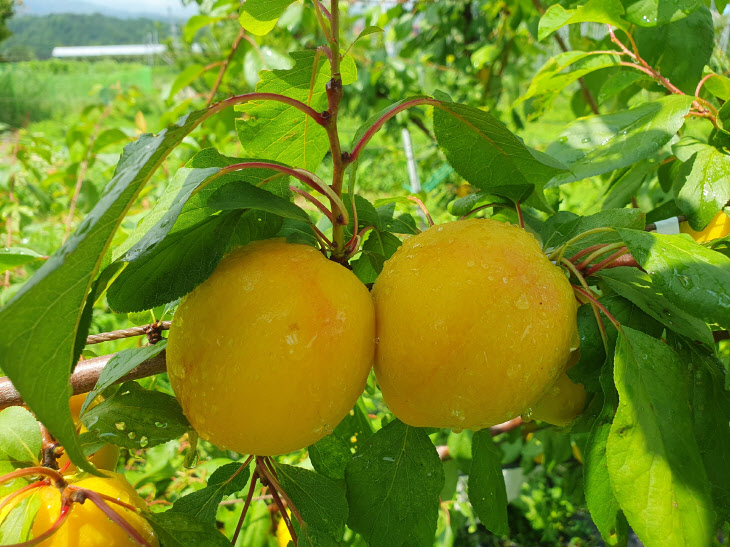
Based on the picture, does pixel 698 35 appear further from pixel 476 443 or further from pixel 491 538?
pixel 491 538

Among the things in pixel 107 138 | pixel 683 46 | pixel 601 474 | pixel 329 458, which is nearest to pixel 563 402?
pixel 601 474

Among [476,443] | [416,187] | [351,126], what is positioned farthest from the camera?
[351,126]

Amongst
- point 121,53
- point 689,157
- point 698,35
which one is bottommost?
point 121,53

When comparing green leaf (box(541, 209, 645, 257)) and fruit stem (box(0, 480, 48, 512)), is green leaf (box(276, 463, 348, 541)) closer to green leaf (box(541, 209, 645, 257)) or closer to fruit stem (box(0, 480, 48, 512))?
fruit stem (box(0, 480, 48, 512))

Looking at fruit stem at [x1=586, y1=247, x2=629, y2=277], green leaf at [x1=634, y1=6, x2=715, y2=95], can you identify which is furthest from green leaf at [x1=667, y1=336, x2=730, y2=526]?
green leaf at [x1=634, y1=6, x2=715, y2=95]

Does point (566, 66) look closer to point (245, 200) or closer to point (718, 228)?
point (718, 228)

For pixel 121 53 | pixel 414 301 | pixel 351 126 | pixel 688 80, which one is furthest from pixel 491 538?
pixel 121 53

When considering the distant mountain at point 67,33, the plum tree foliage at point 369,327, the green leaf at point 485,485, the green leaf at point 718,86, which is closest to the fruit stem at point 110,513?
the plum tree foliage at point 369,327
